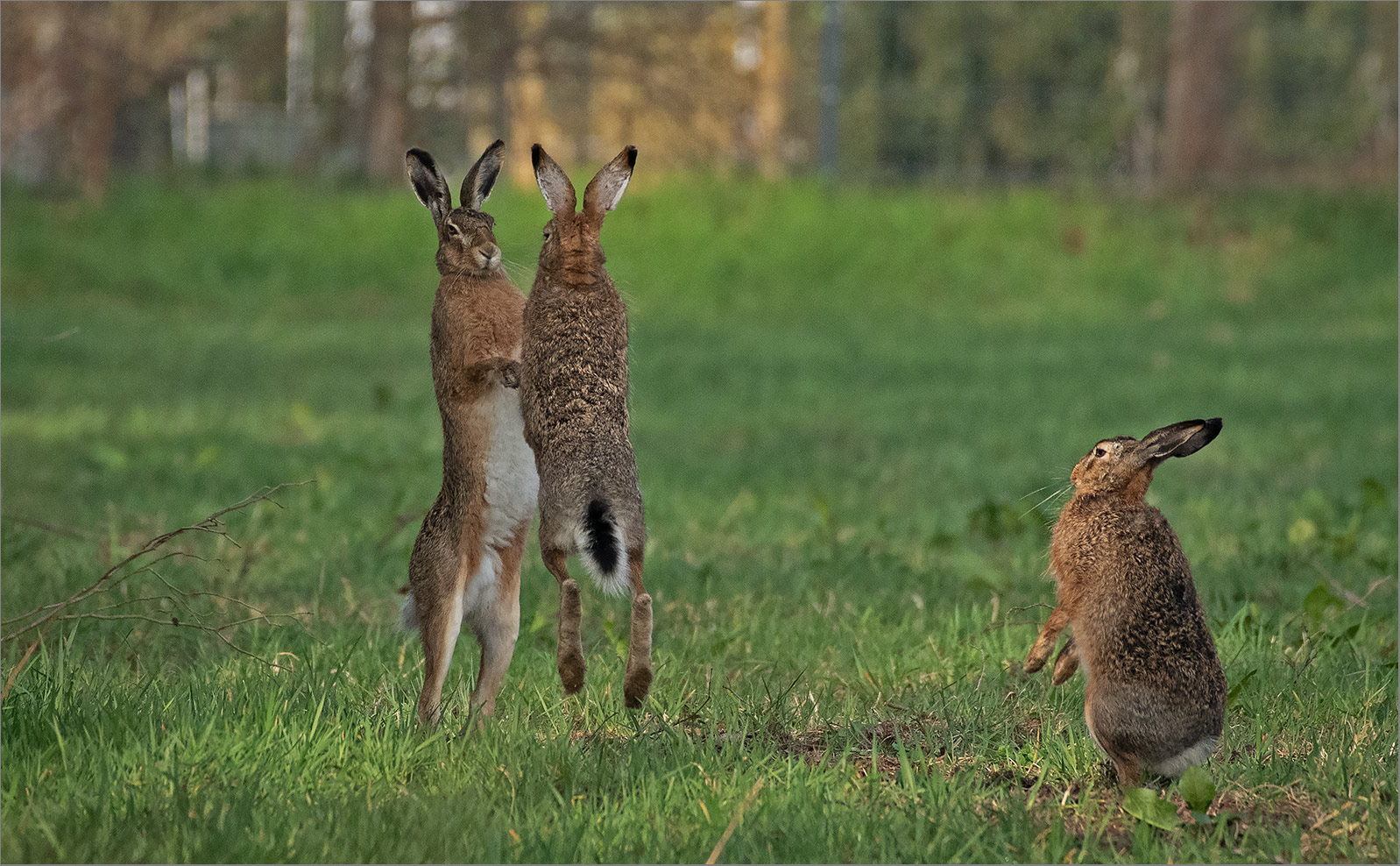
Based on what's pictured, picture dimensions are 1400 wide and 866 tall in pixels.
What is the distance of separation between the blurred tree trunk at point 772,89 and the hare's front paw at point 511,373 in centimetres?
1426

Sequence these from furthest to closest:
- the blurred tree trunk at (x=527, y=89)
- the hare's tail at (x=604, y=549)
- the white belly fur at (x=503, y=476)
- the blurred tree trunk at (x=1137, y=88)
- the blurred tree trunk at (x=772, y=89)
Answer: the blurred tree trunk at (x=1137, y=88) < the blurred tree trunk at (x=527, y=89) < the blurred tree trunk at (x=772, y=89) < the white belly fur at (x=503, y=476) < the hare's tail at (x=604, y=549)

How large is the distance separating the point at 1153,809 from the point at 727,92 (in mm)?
15685

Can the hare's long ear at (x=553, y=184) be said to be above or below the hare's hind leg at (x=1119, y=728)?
above

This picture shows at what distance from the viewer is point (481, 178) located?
3227mm

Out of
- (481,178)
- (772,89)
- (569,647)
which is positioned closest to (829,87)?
(772,89)

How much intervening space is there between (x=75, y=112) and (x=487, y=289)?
15530mm

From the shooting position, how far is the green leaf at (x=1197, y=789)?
2.91 m

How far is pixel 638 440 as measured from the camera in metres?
8.99

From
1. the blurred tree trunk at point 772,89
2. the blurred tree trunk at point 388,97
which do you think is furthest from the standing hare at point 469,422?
the blurred tree trunk at point 388,97

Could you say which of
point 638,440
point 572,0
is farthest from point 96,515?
point 572,0

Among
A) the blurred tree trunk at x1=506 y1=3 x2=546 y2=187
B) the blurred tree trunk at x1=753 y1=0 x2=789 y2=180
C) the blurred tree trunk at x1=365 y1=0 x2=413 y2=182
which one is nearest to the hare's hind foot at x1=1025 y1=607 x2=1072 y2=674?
the blurred tree trunk at x1=753 y1=0 x2=789 y2=180

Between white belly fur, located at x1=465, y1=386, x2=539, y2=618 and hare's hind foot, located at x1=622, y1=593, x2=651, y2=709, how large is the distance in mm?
462

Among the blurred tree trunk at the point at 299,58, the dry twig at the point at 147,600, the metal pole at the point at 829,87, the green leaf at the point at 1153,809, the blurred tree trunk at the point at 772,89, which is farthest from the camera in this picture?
the blurred tree trunk at the point at 299,58

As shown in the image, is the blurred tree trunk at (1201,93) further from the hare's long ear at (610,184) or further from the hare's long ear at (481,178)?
the hare's long ear at (610,184)
